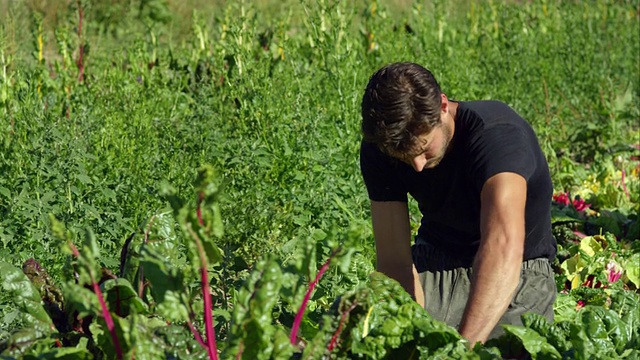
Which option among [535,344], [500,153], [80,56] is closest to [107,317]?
[535,344]

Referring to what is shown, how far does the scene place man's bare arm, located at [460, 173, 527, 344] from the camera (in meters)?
3.30

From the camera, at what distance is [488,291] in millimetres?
3309

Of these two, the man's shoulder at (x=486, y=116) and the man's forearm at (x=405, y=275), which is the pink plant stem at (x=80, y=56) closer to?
the man's forearm at (x=405, y=275)

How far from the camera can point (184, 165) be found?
486 cm

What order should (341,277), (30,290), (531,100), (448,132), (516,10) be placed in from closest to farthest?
1. (30,290)
2. (448,132)
3. (341,277)
4. (531,100)
5. (516,10)

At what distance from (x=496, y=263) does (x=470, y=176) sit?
448 mm

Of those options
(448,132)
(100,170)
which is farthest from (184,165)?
(448,132)

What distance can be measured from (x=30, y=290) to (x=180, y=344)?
19.2 inches

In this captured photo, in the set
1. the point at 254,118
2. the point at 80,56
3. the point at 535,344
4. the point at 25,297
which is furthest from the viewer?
the point at 80,56

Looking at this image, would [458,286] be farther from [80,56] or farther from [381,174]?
[80,56]

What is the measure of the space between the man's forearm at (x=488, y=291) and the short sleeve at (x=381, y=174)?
654 millimetres

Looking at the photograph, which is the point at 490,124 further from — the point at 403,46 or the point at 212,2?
the point at 212,2

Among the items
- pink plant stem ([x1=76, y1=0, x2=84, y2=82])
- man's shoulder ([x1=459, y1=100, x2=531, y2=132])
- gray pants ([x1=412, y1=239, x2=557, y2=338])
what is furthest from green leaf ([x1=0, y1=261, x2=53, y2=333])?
pink plant stem ([x1=76, y1=0, x2=84, y2=82])

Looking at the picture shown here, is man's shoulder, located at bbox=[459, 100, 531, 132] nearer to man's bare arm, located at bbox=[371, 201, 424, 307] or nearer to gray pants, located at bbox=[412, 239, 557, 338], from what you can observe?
man's bare arm, located at bbox=[371, 201, 424, 307]
